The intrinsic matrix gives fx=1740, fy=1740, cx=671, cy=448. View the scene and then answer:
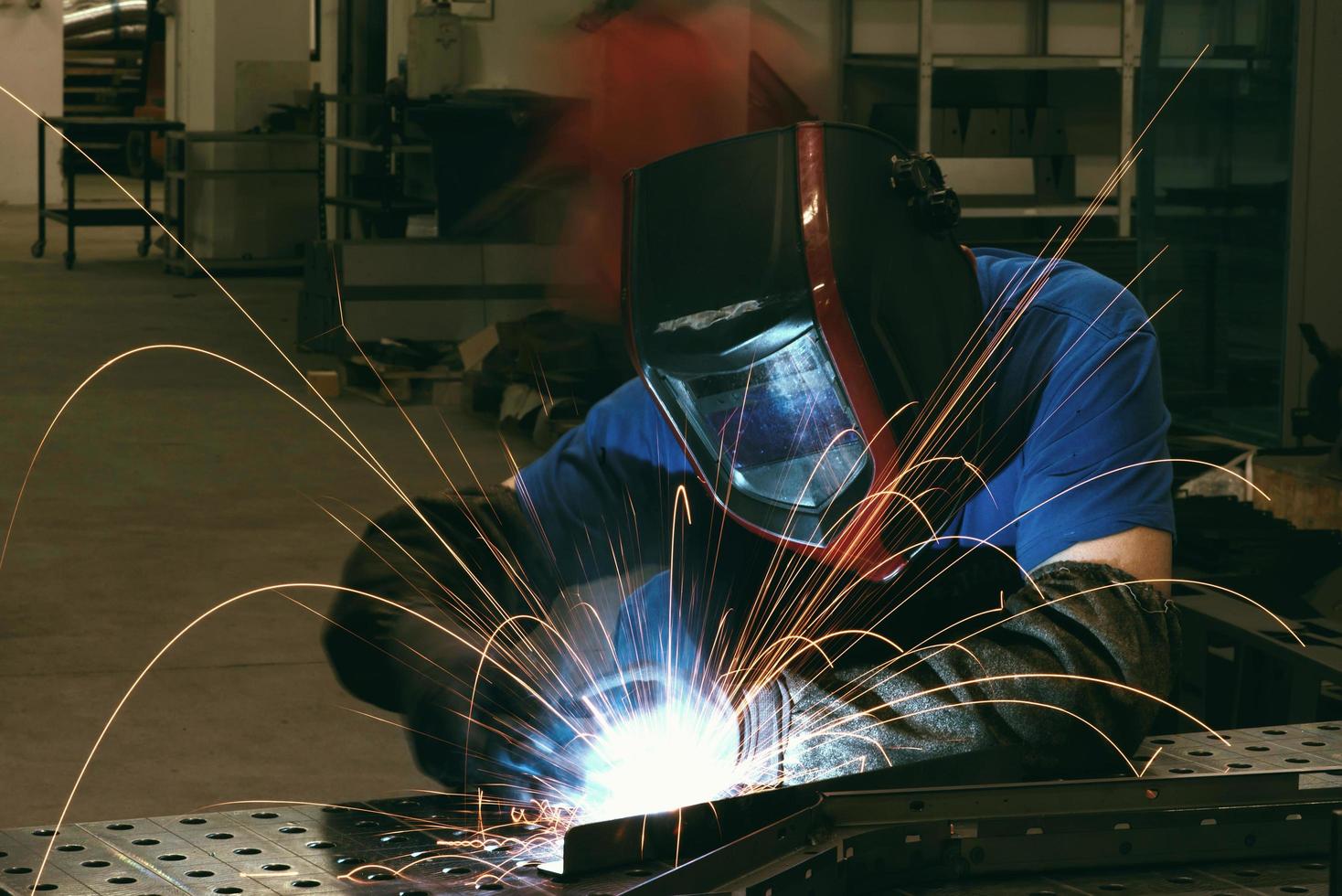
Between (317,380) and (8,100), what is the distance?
1080cm

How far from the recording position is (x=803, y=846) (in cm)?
139

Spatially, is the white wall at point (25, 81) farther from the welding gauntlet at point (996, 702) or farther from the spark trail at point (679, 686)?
the welding gauntlet at point (996, 702)

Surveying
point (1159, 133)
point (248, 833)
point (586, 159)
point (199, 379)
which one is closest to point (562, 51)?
point (586, 159)

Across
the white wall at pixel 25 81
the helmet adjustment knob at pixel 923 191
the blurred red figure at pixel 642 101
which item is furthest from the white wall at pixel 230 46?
the helmet adjustment knob at pixel 923 191

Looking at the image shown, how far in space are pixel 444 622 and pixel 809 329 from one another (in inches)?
20.8

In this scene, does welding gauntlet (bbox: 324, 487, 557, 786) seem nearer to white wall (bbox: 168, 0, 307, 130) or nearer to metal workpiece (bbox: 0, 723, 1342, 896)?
metal workpiece (bbox: 0, 723, 1342, 896)

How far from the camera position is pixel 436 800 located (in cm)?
159

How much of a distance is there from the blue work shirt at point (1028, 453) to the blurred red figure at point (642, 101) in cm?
85

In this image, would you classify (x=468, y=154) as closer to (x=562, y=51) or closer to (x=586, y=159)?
(x=562, y=51)

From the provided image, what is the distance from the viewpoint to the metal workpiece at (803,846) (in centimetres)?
138

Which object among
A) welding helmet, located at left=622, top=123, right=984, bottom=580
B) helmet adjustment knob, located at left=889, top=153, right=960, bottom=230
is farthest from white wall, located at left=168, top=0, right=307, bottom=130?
helmet adjustment knob, located at left=889, top=153, right=960, bottom=230

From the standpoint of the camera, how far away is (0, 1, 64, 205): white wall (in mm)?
17094

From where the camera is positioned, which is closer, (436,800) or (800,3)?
(436,800)

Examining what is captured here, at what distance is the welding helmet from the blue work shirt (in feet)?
0.41
